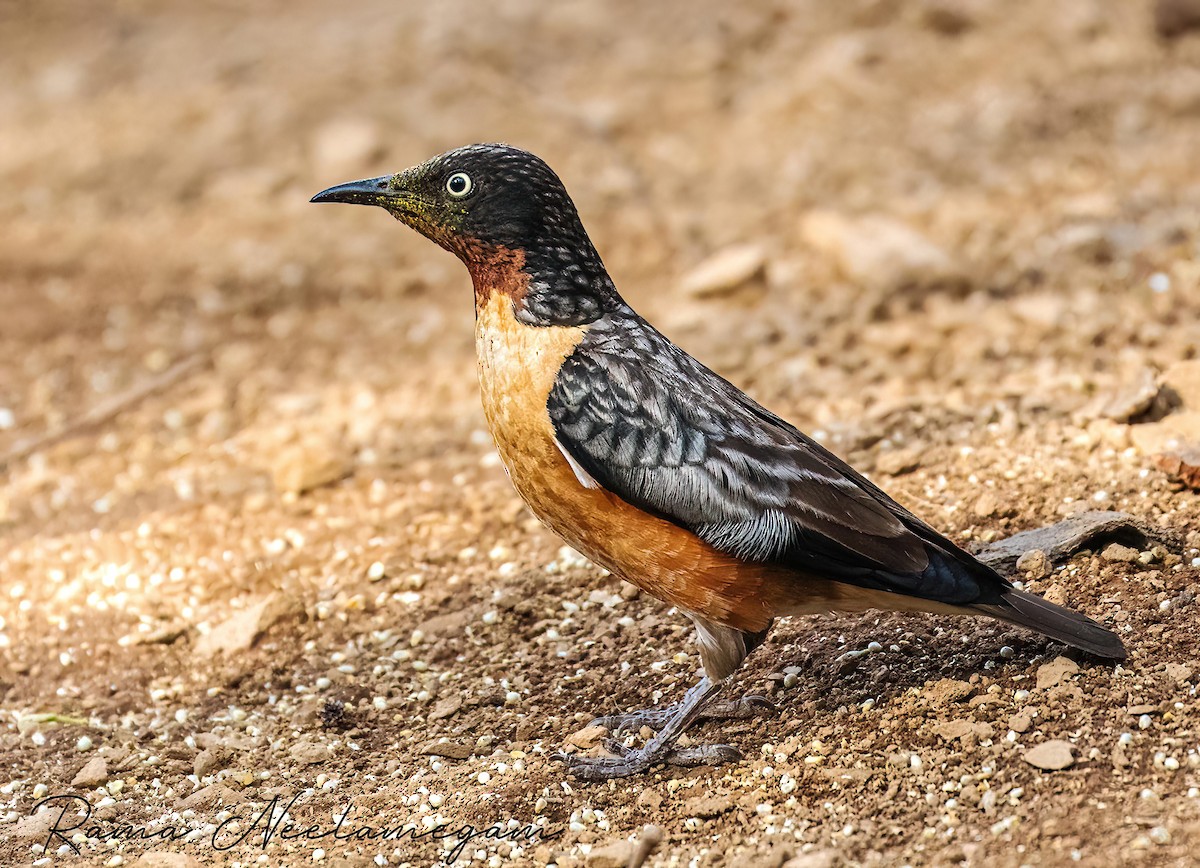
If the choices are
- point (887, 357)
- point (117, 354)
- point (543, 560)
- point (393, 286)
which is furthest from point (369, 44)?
point (543, 560)

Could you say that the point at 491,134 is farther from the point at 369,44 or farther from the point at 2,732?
the point at 2,732

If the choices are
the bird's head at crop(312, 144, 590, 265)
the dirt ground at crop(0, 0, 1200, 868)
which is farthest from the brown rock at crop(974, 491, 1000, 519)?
the bird's head at crop(312, 144, 590, 265)

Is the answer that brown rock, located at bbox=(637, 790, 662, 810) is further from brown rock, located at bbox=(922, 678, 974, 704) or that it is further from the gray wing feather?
brown rock, located at bbox=(922, 678, 974, 704)

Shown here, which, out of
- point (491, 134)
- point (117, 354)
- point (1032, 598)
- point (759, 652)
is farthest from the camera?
point (491, 134)

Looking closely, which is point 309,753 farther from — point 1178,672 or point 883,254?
point 883,254

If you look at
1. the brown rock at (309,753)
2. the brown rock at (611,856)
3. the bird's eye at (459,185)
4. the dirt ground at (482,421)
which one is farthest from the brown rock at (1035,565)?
the brown rock at (309,753)
